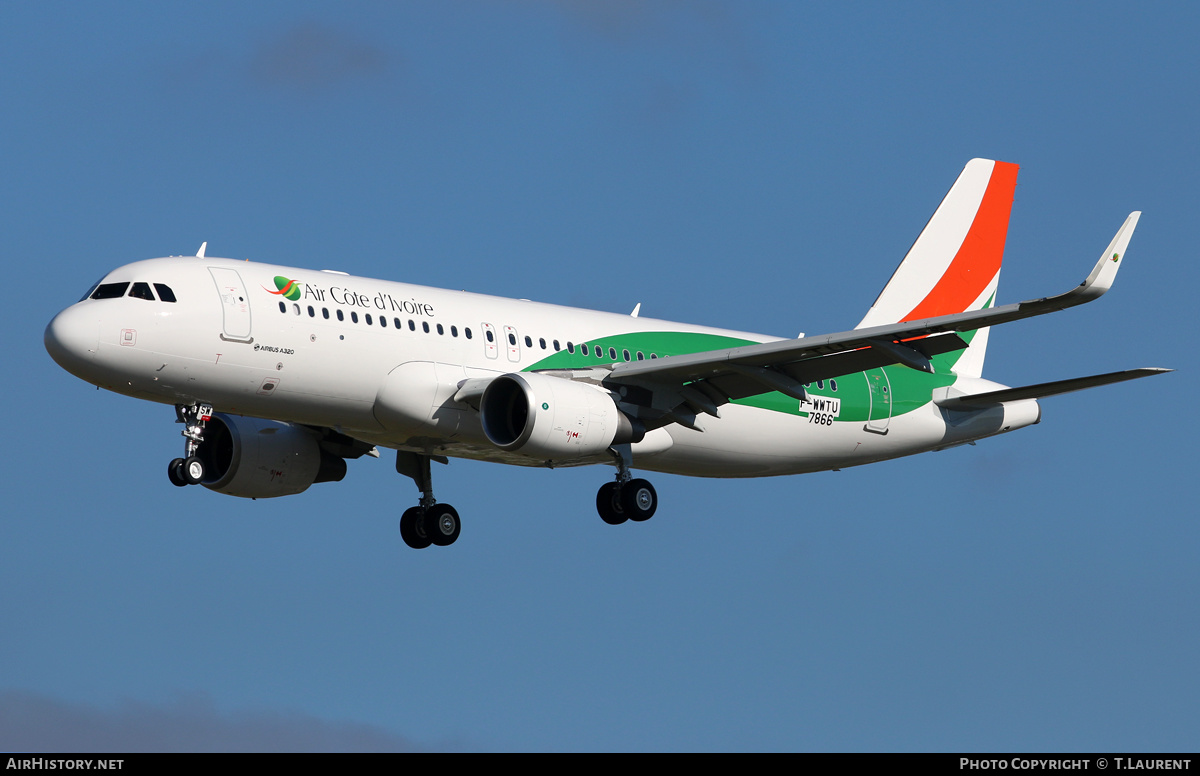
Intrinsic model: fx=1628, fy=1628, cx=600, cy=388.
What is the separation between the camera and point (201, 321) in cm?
2944

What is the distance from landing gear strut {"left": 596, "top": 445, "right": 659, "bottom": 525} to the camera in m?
34.5

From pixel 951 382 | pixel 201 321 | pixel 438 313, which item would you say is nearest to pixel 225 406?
pixel 201 321

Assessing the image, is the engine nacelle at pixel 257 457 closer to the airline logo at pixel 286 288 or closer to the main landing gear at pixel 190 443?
the main landing gear at pixel 190 443

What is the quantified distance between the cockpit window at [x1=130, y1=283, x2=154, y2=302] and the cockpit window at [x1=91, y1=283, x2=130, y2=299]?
0.17 meters

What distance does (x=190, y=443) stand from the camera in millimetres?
30859

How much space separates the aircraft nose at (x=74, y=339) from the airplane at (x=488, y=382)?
39 mm

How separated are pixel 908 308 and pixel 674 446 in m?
9.90

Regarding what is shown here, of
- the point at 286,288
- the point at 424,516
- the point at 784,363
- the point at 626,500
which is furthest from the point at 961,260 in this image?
the point at 286,288

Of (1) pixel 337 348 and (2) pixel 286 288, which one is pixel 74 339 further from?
(1) pixel 337 348

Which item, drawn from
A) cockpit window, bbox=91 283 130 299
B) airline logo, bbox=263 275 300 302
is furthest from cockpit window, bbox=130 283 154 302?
airline logo, bbox=263 275 300 302

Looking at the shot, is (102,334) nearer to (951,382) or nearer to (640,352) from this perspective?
(640,352)

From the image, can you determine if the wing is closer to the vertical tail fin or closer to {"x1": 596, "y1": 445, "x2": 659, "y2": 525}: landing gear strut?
{"x1": 596, "y1": 445, "x2": 659, "y2": 525}: landing gear strut

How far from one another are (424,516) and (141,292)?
386 inches

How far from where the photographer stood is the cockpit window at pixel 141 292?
29.4 meters
